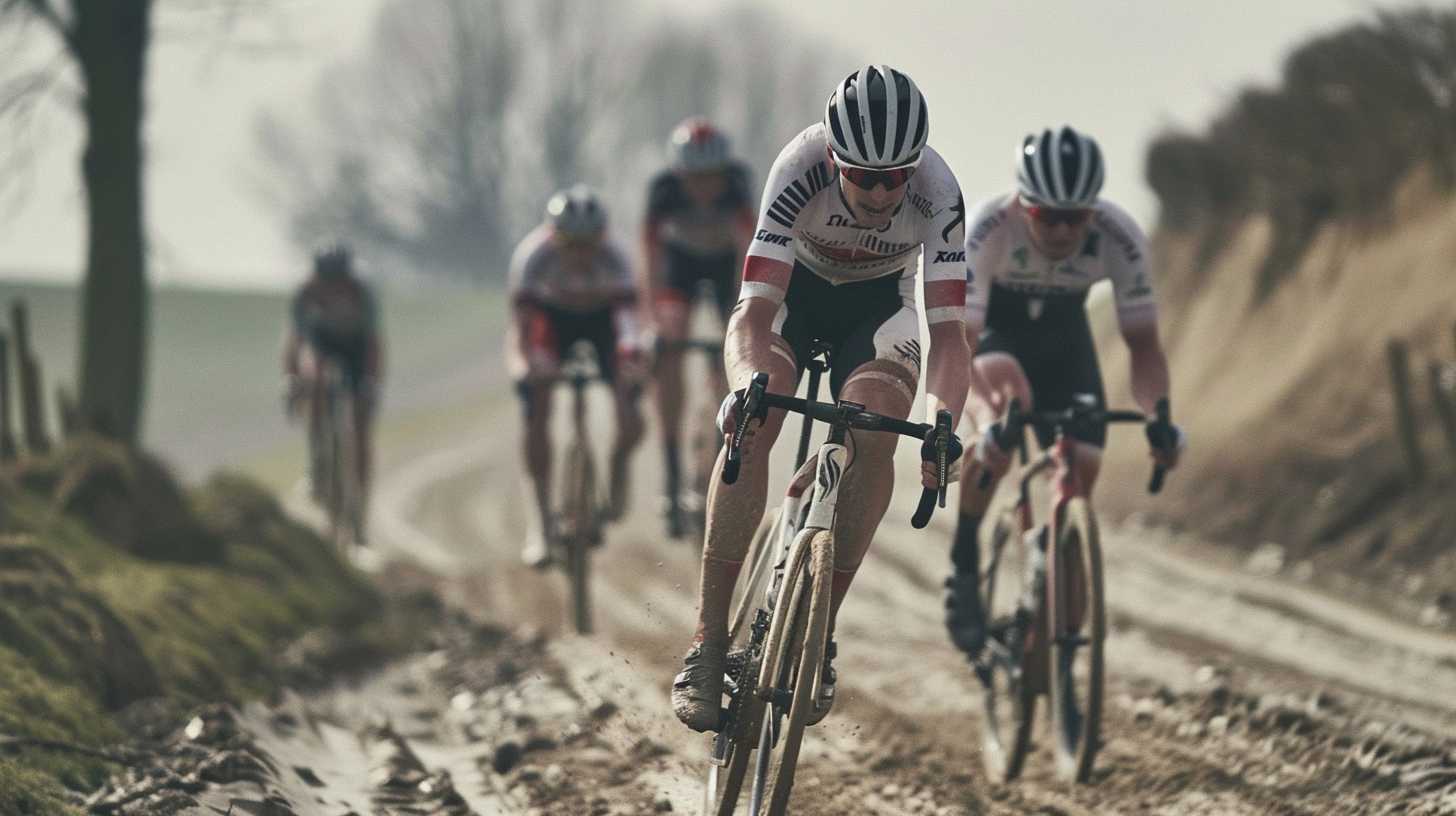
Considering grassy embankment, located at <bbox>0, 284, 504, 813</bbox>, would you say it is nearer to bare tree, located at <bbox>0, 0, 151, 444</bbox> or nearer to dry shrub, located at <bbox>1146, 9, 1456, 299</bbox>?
bare tree, located at <bbox>0, 0, 151, 444</bbox>

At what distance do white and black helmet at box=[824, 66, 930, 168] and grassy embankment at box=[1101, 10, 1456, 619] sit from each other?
680 cm

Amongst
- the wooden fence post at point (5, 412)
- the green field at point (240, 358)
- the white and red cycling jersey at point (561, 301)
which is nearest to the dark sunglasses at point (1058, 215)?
the white and red cycling jersey at point (561, 301)

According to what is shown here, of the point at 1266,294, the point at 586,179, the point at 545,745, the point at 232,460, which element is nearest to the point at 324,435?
the point at 545,745

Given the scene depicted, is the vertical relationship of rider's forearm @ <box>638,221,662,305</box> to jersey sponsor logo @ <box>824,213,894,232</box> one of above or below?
below

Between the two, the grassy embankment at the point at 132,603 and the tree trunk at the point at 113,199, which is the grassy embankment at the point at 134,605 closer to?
the grassy embankment at the point at 132,603

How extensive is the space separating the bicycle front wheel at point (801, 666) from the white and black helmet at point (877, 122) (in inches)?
46.0

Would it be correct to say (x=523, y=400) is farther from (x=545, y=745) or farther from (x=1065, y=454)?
(x=1065, y=454)

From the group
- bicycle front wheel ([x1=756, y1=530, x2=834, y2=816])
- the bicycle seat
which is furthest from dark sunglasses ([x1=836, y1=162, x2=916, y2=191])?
the bicycle seat

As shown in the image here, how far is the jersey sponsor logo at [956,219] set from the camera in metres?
5.87

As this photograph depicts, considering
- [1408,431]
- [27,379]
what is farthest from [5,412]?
[1408,431]

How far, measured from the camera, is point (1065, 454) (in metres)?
7.07

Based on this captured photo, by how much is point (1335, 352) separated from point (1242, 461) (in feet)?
5.99

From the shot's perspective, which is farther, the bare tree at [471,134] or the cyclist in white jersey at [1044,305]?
the bare tree at [471,134]

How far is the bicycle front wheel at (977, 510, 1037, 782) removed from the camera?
23.6 ft
